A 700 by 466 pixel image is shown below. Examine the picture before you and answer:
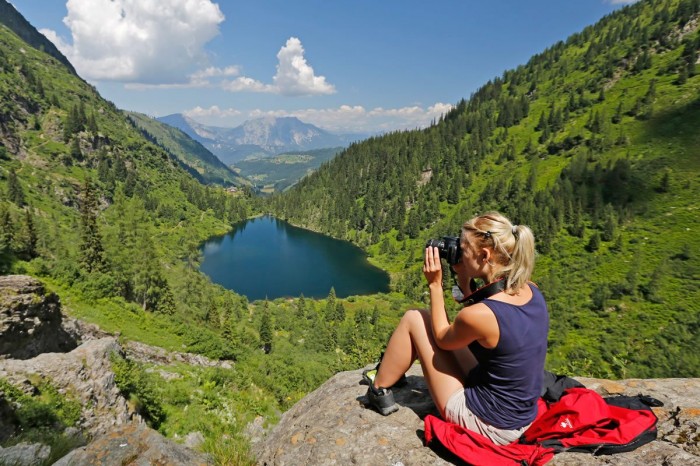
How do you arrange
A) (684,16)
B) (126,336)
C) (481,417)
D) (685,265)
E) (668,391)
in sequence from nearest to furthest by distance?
(481,417)
(668,391)
(126,336)
(685,265)
(684,16)

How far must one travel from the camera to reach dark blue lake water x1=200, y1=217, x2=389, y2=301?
123375 millimetres

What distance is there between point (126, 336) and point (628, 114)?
192244mm

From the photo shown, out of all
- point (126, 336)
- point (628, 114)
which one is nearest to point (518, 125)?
point (628, 114)

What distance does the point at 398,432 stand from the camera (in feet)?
17.8

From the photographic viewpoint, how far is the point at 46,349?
14195 millimetres

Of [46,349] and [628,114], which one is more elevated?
[628,114]

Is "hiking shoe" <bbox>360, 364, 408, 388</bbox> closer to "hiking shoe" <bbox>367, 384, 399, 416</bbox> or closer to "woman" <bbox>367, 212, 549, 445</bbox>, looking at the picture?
"hiking shoe" <bbox>367, 384, 399, 416</bbox>

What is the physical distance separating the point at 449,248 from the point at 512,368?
1.73 m

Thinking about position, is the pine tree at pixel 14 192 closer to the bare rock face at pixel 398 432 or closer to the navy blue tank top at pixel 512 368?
the bare rock face at pixel 398 432

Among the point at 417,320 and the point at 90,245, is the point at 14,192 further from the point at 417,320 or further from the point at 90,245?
the point at 417,320

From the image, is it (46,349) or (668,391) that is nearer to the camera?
(668,391)

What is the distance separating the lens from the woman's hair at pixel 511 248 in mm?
4379

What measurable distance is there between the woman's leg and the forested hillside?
62.0ft

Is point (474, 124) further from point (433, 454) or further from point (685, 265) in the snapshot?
point (433, 454)
